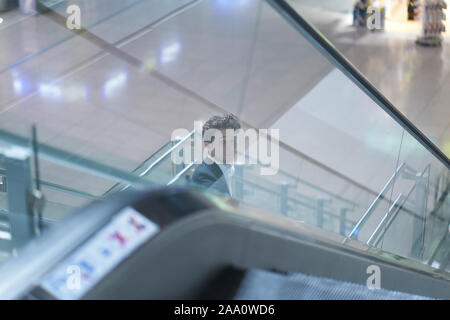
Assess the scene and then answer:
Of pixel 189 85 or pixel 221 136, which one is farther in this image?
pixel 189 85

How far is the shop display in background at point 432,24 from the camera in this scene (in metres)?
10.4

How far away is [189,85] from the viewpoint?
6.19 m

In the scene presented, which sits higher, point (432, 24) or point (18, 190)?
point (432, 24)

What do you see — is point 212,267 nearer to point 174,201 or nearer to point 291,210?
point 174,201

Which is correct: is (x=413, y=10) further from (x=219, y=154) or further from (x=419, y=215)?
(x=219, y=154)

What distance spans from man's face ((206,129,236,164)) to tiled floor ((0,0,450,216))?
4.45 feet

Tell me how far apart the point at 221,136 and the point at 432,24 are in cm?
881

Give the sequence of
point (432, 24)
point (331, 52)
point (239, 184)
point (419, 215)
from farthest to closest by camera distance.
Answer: point (432, 24) < point (419, 215) < point (331, 52) < point (239, 184)

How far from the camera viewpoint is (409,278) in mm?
2217

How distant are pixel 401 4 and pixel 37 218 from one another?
39.6ft

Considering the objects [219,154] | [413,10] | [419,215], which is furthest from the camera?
[413,10]

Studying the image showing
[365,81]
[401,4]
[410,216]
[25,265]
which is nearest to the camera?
[25,265]

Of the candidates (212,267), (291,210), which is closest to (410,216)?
(291,210)

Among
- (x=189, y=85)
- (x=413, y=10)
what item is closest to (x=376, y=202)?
(x=189, y=85)
